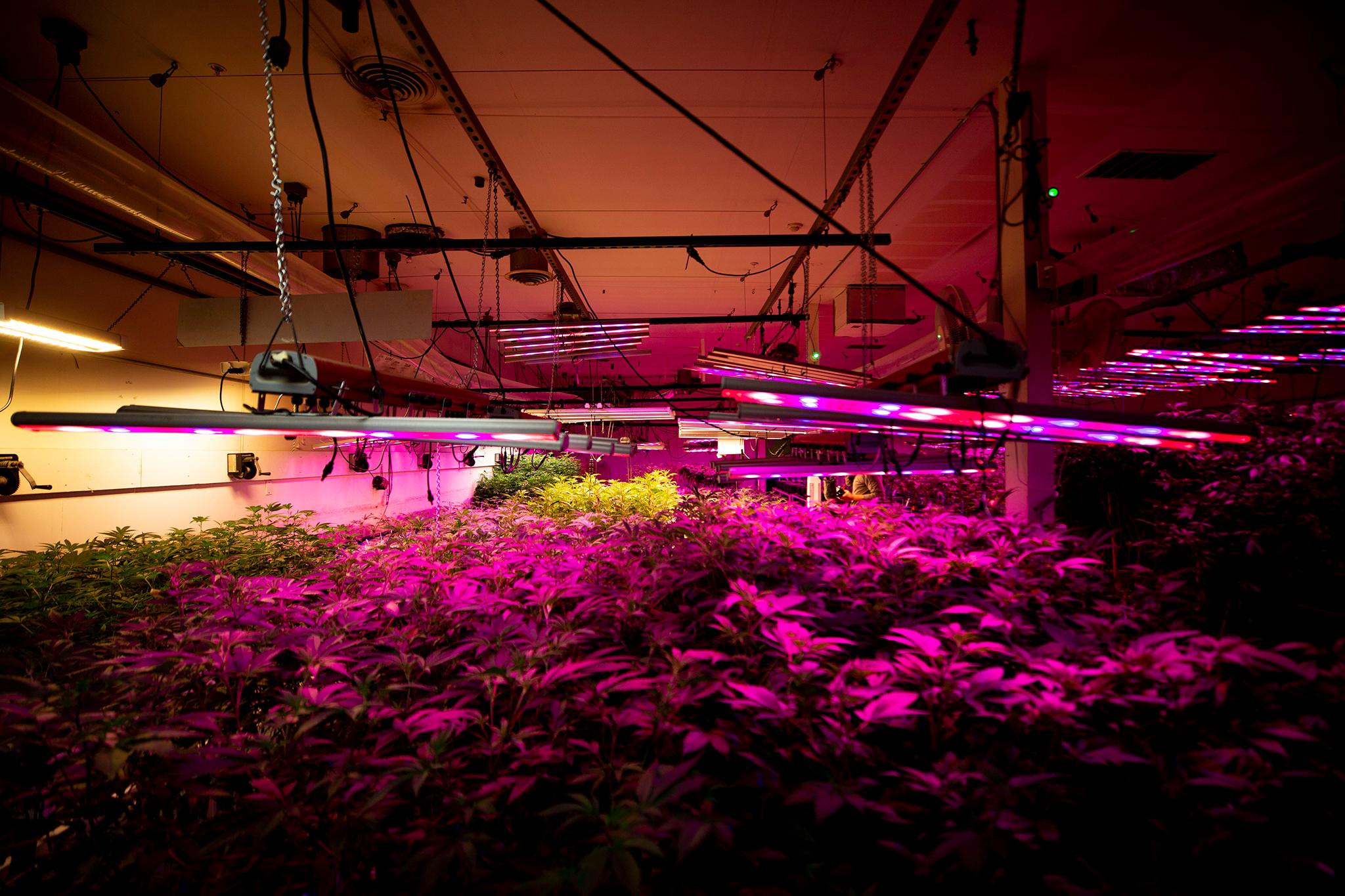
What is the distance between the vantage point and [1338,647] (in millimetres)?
1103

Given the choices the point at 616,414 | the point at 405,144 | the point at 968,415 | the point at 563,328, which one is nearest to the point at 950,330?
the point at 968,415

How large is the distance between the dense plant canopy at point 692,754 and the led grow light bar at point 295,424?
1.93ft

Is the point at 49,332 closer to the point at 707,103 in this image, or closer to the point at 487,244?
the point at 487,244

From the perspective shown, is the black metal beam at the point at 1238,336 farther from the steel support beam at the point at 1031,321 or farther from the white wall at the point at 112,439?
the white wall at the point at 112,439

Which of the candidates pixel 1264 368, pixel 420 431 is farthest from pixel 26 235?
pixel 1264 368

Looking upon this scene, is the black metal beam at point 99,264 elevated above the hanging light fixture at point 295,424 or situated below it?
above

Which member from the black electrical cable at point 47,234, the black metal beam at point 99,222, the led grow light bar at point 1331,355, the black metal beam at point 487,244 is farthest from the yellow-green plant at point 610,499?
the led grow light bar at point 1331,355

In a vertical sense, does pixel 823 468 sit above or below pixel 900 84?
below

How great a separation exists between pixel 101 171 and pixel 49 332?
0.89 meters

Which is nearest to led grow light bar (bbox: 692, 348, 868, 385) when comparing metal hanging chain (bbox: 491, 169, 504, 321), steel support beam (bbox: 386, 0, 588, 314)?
metal hanging chain (bbox: 491, 169, 504, 321)

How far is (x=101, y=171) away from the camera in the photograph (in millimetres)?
2693

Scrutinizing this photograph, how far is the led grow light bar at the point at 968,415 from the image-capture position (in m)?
1.33

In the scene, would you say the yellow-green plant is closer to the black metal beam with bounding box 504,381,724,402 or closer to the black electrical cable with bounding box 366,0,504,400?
the black metal beam with bounding box 504,381,724,402

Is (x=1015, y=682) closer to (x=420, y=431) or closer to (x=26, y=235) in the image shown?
(x=420, y=431)
